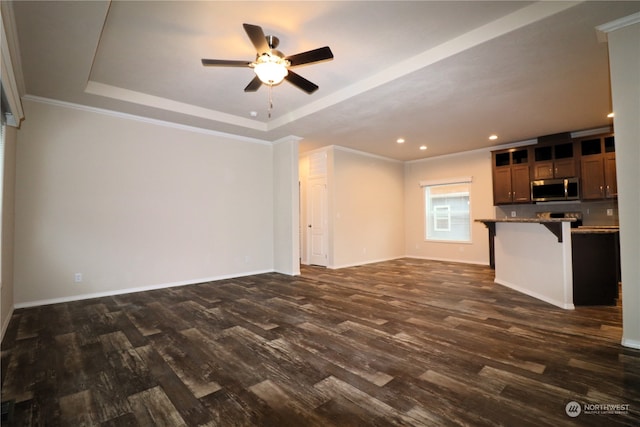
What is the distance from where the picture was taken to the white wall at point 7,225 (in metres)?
3.05

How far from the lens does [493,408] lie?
1724mm

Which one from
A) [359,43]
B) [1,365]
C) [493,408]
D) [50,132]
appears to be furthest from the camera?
[50,132]

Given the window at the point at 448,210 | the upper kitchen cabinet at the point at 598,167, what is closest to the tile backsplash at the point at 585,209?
the upper kitchen cabinet at the point at 598,167

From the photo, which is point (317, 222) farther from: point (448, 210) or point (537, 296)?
point (537, 296)

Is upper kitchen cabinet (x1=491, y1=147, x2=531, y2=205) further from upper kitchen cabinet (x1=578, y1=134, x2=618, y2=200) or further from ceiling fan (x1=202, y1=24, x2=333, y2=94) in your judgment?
ceiling fan (x1=202, y1=24, x2=333, y2=94)

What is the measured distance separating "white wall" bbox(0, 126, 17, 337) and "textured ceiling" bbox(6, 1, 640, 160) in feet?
2.71

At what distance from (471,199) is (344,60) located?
17.8ft

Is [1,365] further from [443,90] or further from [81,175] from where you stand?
[443,90]

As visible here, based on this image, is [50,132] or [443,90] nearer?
[443,90]

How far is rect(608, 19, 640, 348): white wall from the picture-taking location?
94.7 inches

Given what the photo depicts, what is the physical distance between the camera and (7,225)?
3.25 meters

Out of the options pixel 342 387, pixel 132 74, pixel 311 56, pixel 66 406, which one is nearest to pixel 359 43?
pixel 311 56

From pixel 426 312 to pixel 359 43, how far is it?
3.12 meters

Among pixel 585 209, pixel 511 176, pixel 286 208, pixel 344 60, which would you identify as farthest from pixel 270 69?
pixel 585 209
